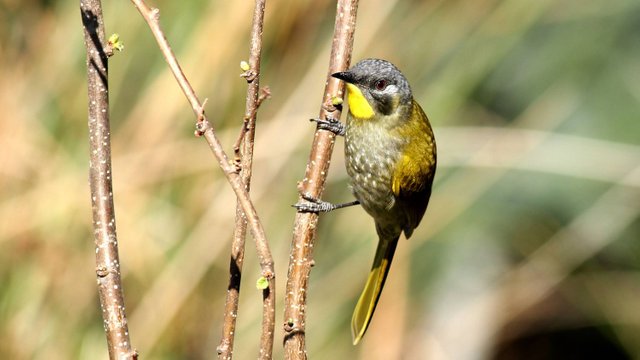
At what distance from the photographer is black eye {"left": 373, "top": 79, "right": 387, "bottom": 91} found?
11.1 feet

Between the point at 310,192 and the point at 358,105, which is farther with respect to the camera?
the point at 358,105

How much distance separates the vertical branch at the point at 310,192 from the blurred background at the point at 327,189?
2.10m

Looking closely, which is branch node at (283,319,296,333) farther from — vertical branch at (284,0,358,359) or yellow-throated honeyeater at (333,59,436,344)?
yellow-throated honeyeater at (333,59,436,344)

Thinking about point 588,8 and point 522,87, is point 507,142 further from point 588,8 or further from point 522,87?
point 588,8

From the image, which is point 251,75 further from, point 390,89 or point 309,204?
point 390,89

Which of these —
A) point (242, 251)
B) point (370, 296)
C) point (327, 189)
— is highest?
point (327, 189)

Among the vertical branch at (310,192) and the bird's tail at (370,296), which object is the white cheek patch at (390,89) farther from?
the bird's tail at (370,296)

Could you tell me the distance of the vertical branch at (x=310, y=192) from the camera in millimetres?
2193

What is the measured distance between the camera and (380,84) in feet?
11.2

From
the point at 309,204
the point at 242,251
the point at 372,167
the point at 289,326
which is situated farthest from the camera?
the point at 372,167

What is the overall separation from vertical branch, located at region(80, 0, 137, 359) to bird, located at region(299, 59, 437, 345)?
5.31 feet

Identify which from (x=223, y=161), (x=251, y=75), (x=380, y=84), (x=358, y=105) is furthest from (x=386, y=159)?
(x=223, y=161)

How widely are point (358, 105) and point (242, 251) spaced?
5.41 feet

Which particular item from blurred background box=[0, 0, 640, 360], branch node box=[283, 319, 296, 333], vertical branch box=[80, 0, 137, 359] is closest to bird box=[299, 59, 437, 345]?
blurred background box=[0, 0, 640, 360]
